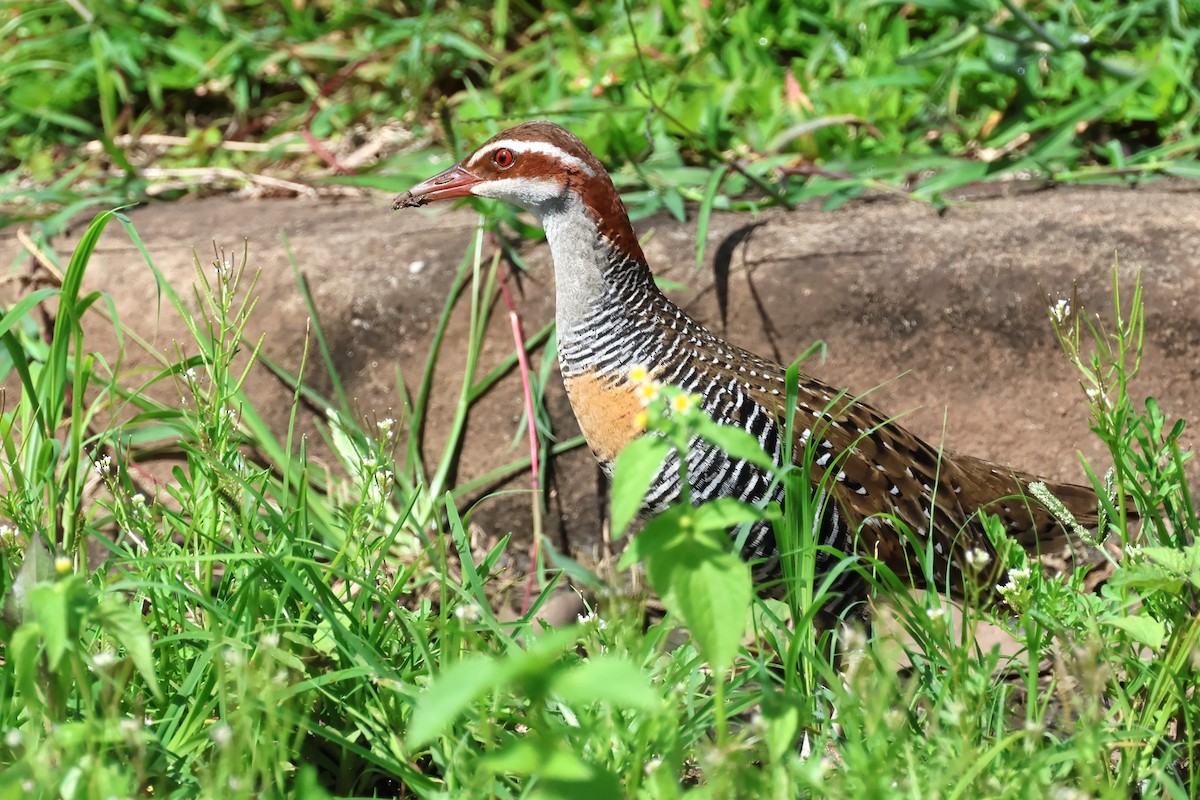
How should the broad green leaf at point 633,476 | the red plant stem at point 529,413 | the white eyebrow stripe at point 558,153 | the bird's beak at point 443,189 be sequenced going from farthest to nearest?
the red plant stem at point 529,413
the bird's beak at point 443,189
the white eyebrow stripe at point 558,153
the broad green leaf at point 633,476

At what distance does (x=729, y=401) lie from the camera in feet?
9.92

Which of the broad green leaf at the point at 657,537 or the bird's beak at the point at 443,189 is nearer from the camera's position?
the broad green leaf at the point at 657,537

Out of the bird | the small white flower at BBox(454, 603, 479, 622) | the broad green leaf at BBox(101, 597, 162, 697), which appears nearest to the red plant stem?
the bird

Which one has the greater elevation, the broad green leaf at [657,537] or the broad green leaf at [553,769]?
the broad green leaf at [657,537]

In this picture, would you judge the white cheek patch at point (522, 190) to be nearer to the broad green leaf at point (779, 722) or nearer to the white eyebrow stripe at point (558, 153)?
the white eyebrow stripe at point (558, 153)

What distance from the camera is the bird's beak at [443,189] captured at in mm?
3262

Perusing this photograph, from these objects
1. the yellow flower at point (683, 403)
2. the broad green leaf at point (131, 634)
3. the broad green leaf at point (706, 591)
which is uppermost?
the yellow flower at point (683, 403)

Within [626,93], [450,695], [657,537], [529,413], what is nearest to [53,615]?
[450,695]

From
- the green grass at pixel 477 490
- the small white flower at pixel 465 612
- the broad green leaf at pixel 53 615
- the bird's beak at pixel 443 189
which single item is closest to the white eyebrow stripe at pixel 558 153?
the bird's beak at pixel 443 189

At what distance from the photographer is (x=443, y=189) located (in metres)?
3.28

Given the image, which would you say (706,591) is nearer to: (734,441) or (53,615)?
(734,441)

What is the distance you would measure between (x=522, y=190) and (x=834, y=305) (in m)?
1.10

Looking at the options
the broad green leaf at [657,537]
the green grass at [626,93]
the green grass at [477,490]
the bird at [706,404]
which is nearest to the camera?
the broad green leaf at [657,537]

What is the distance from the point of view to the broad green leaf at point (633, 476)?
1.59 meters
